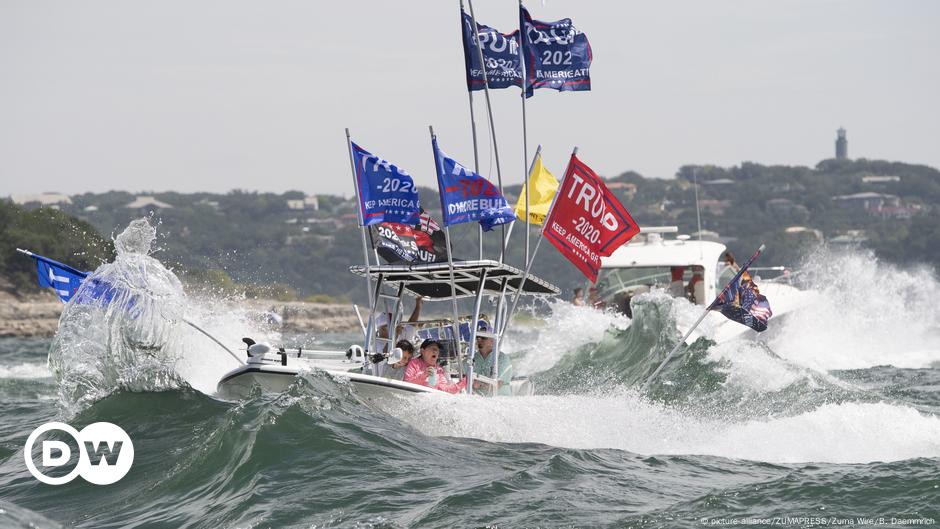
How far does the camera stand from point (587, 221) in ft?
50.0

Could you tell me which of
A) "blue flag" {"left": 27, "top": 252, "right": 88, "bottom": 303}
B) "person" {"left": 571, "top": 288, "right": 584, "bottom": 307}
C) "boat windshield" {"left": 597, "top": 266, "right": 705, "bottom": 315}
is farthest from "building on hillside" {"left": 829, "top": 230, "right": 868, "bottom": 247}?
"blue flag" {"left": 27, "top": 252, "right": 88, "bottom": 303}

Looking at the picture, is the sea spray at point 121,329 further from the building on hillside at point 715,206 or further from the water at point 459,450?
the building on hillside at point 715,206

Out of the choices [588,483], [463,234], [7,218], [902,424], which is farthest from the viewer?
[7,218]

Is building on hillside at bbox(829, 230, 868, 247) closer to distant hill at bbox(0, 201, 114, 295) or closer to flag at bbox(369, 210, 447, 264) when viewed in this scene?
distant hill at bbox(0, 201, 114, 295)

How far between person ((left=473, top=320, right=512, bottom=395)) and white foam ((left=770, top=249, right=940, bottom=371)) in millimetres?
11347

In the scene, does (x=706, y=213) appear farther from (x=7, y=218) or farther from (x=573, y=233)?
(x=573, y=233)

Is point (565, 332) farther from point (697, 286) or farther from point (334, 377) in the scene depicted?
point (334, 377)

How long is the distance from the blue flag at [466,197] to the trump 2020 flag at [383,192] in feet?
1.54

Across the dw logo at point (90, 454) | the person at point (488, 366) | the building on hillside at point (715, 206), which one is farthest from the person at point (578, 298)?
the building on hillside at point (715, 206)

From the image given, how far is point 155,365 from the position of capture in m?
14.4

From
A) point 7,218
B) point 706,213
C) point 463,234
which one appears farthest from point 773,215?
point 463,234

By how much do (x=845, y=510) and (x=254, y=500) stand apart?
489cm

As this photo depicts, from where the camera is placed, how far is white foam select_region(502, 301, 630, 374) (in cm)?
2628

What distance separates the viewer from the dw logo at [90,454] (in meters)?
11.7
